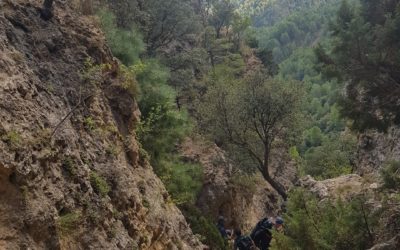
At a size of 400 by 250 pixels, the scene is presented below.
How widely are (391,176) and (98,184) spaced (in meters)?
5.95

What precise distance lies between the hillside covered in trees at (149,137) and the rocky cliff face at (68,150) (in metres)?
0.03

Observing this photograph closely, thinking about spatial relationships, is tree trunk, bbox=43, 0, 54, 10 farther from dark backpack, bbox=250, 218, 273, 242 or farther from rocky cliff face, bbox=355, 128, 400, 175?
rocky cliff face, bbox=355, 128, 400, 175

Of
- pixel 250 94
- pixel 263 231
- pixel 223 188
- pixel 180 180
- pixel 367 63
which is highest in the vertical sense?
pixel 367 63

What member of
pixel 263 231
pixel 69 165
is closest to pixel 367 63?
pixel 263 231

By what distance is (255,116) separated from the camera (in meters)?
24.7

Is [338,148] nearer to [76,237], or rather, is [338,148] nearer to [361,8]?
[361,8]

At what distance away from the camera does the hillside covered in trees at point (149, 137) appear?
7032 mm

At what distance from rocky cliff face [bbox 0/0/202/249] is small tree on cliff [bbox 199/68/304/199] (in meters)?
12.2

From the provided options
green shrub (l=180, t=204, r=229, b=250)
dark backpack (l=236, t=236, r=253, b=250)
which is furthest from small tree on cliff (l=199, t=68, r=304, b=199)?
dark backpack (l=236, t=236, r=253, b=250)

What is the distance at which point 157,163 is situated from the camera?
54.5 ft

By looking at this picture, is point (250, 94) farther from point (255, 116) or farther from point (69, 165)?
point (69, 165)

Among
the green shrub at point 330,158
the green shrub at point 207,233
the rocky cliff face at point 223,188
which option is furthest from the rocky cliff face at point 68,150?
the green shrub at point 330,158

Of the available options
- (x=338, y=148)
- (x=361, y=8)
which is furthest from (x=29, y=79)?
(x=338, y=148)

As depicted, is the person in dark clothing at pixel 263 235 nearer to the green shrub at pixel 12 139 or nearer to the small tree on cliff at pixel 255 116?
the small tree on cliff at pixel 255 116
